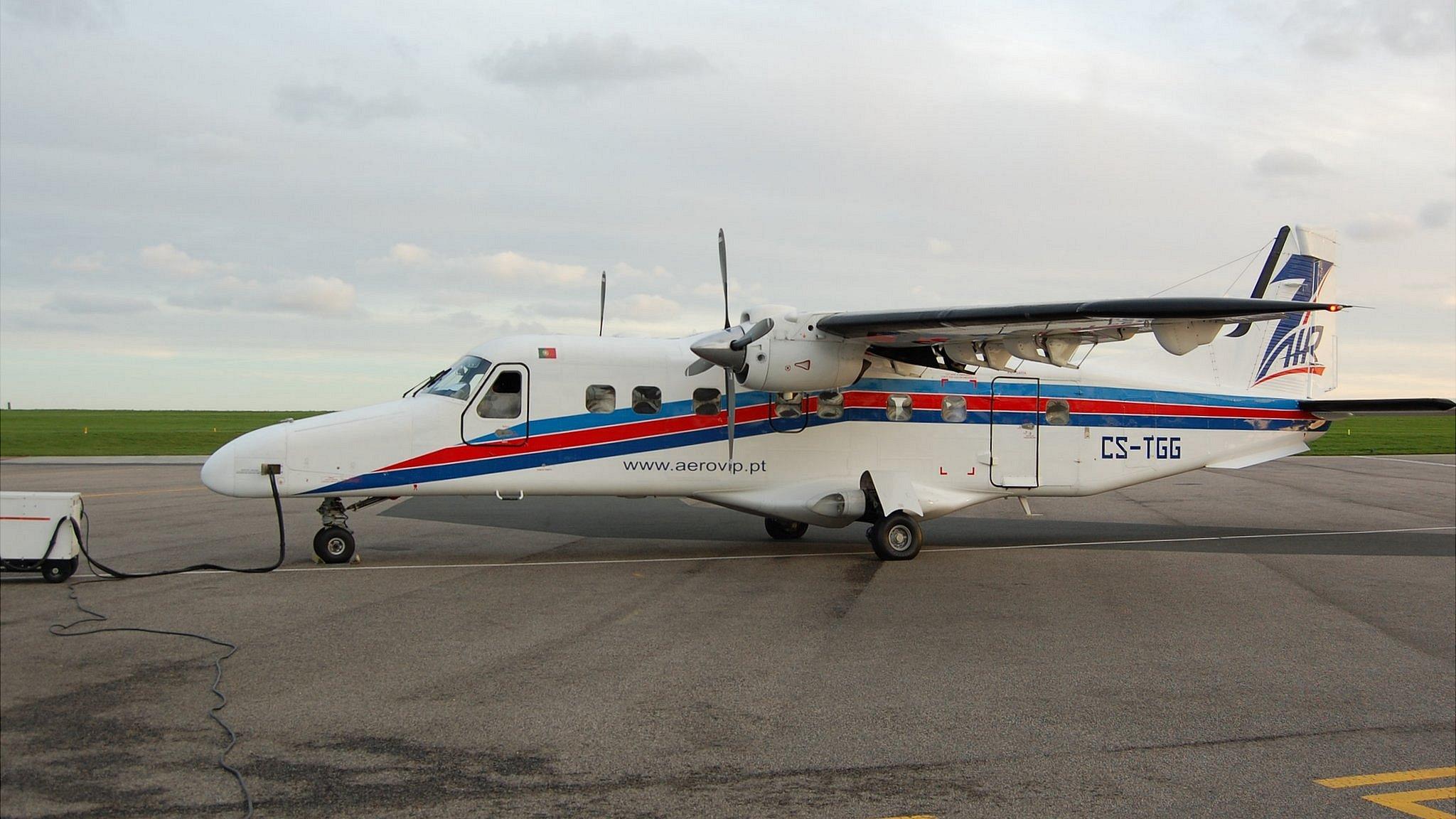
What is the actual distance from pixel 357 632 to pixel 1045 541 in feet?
35.9

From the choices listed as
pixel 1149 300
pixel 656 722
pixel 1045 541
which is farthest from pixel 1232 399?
pixel 656 722

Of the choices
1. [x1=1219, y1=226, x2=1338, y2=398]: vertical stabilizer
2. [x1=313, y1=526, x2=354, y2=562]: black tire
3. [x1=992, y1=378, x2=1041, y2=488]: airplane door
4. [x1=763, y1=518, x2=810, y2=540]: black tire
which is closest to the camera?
[x1=313, y1=526, x2=354, y2=562]: black tire

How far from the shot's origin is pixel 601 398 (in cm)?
1312

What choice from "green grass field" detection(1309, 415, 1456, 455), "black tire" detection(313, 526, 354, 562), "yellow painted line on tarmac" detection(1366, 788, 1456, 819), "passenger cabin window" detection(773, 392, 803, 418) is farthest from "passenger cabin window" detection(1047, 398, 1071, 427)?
"green grass field" detection(1309, 415, 1456, 455)

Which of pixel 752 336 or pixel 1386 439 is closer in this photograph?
pixel 752 336

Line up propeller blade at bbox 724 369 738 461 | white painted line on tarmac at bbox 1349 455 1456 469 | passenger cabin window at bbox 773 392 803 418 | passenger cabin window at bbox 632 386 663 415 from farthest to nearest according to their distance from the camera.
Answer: white painted line on tarmac at bbox 1349 455 1456 469, passenger cabin window at bbox 773 392 803 418, passenger cabin window at bbox 632 386 663 415, propeller blade at bbox 724 369 738 461

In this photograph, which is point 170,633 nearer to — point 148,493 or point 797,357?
point 797,357

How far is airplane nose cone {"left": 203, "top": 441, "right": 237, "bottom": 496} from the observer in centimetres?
1166

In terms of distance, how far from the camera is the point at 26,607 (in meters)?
4.03

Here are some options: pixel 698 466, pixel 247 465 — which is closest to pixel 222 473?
pixel 247 465

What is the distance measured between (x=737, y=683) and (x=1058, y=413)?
29.5 feet

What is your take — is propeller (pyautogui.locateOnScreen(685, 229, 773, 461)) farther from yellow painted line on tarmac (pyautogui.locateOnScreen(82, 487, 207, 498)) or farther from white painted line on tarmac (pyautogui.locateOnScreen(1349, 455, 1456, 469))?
white painted line on tarmac (pyautogui.locateOnScreen(1349, 455, 1456, 469))

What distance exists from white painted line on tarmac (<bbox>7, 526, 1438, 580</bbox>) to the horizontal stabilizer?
2.20 metres

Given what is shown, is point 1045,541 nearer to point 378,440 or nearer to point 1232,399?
A: point 1232,399
